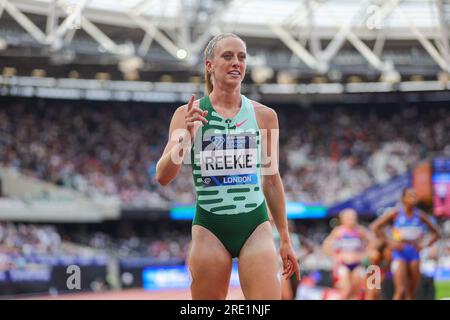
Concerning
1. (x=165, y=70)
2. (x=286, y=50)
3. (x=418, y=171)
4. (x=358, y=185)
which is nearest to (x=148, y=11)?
(x=165, y=70)

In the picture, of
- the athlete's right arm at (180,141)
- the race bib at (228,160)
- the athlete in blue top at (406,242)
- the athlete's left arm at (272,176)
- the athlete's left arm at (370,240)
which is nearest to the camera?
the athlete's right arm at (180,141)

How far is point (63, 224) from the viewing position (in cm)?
3262

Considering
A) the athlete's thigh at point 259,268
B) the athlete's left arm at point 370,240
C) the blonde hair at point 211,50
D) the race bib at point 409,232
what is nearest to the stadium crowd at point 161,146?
the athlete's left arm at point 370,240

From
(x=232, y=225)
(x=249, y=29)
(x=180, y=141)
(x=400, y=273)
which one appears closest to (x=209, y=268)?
(x=232, y=225)

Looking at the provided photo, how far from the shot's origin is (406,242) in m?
12.7

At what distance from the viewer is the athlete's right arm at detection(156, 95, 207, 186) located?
15.6 ft

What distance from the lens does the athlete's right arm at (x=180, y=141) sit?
4750 mm

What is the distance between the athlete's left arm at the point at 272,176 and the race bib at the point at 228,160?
0.63ft

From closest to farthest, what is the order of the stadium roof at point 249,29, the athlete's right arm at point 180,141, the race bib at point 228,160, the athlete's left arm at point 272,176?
the athlete's right arm at point 180,141 < the race bib at point 228,160 < the athlete's left arm at point 272,176 < the stadium roof at point 249,29

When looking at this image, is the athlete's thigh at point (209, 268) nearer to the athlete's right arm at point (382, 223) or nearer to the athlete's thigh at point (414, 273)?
the athlete's right arm at point (382, 223)

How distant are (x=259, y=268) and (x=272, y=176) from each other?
73 centimetres

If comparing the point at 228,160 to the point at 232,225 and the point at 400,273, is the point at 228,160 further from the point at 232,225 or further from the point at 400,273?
the point at 400,273
